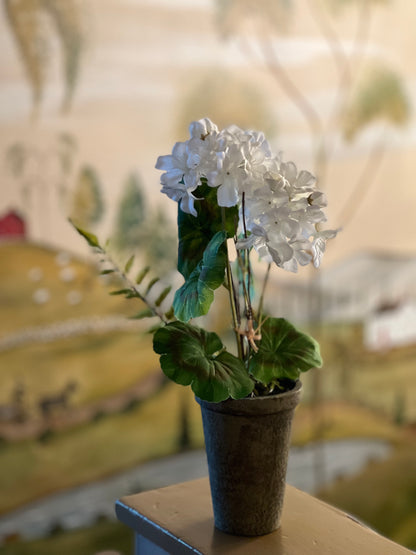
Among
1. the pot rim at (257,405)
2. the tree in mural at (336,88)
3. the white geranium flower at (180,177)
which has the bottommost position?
the pot rim at (257,405)

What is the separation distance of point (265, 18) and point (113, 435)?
1.80 metres

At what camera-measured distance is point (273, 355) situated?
1106 mm

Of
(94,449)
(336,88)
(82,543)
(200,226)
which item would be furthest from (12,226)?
(200,226)

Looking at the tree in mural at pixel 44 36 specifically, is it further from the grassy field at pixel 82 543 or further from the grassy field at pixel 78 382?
the grassy field at pixel 82 543

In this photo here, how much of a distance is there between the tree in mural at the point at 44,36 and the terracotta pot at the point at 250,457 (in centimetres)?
188

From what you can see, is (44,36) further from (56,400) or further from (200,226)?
(200,226)

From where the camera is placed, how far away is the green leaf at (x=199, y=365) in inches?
40.4

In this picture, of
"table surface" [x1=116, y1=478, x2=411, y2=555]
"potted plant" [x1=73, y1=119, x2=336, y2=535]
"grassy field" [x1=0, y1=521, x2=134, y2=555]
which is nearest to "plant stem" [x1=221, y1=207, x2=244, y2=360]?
"potted plant" [x1=73, y1=119, x2=336, y2=535]

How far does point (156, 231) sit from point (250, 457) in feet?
6.11

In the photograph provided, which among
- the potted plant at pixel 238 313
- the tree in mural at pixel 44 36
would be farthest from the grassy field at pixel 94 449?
the potted plant at pixel 238 313

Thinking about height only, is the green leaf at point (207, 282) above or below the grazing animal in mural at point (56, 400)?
above

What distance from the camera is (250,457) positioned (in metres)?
1.09

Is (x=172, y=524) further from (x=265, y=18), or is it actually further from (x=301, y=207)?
(x=265, y=18)

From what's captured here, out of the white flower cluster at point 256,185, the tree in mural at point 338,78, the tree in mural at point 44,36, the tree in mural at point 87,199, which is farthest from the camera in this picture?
the tree in mural at point 338,78
